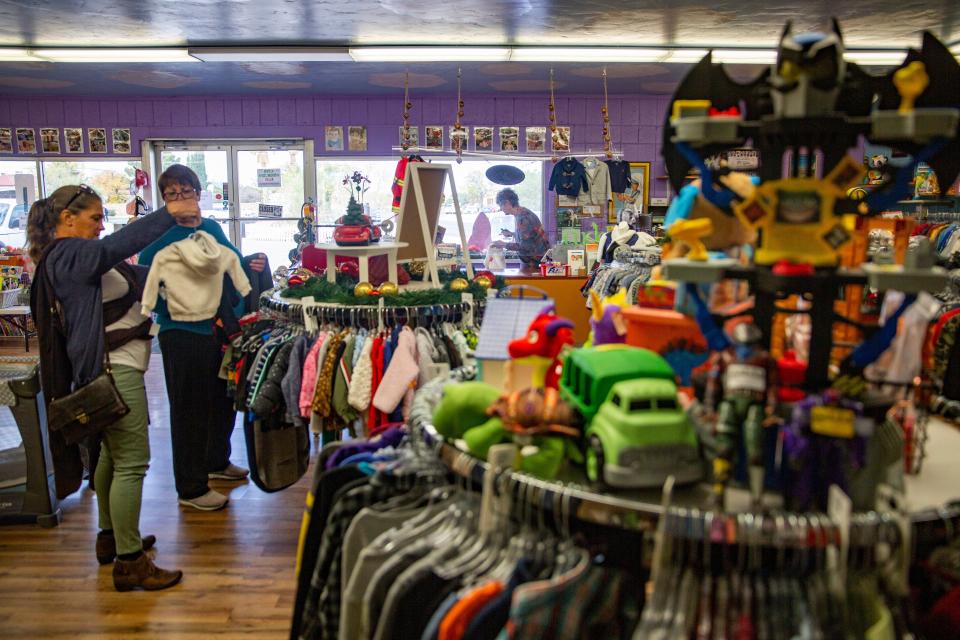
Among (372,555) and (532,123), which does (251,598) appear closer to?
(372,555)

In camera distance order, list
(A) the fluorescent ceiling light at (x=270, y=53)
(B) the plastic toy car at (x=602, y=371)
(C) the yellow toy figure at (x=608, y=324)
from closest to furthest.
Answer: (B) the plastic toy car at (x=602, y=371), (C) the yellow toy figure at (x=608, y=324), (A) the fluorescent ceiling light at (x=270, y=53)

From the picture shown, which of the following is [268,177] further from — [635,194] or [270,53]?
[635,194]

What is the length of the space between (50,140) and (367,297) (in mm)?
7977

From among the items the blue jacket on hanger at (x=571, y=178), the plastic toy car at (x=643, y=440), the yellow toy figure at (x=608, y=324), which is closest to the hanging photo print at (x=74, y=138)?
the blue jacket on hanger at (x=571, y=178)

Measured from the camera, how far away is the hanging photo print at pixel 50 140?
9461 mm

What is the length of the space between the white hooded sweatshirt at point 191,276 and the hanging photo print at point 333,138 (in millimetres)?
5862

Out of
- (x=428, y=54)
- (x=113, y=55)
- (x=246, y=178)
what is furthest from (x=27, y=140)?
(x=428, y=54)

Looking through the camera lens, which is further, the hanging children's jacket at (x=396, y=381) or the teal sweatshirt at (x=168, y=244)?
the teal sweatshirt at (x=168, y=244)

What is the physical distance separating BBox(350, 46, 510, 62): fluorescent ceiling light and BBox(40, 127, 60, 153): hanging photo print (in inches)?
202

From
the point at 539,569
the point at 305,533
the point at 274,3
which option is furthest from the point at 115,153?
the point at 539,569

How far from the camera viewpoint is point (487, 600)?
125 centimetres

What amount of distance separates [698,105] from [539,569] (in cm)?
83

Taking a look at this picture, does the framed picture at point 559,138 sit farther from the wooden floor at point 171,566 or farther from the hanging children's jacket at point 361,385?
the hanging children's jacket at point 361,385

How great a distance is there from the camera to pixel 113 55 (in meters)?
6.34
